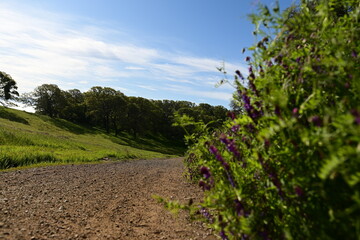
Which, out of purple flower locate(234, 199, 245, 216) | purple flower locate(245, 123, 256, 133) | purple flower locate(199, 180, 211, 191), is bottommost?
purple flower locate(234, 199, 245, 216)

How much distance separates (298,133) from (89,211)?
6.03 metres

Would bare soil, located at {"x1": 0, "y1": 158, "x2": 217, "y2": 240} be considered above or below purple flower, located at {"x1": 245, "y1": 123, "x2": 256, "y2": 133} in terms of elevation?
below

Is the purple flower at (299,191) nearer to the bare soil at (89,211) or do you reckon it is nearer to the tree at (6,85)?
the bare soil at (89,211)

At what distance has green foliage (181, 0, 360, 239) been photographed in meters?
2.06

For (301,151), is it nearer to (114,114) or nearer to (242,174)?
(242,174)

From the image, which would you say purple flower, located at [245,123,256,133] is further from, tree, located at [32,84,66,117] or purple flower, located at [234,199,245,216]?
tree, located at [32,84,66,117]

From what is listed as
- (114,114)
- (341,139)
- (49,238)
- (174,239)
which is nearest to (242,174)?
(341,139)

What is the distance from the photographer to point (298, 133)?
223 centimetres

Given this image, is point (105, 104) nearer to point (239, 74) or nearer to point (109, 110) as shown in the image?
point (109, 110)

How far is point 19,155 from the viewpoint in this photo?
47.0 ft

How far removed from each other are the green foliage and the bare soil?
53.2 inches

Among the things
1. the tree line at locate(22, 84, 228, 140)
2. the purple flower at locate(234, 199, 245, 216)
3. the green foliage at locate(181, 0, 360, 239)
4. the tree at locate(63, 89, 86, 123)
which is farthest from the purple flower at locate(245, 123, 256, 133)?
the tree at locate(63, 89, 86, 123)

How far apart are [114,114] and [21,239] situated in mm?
59258

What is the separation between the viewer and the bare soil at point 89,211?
16.9ft
